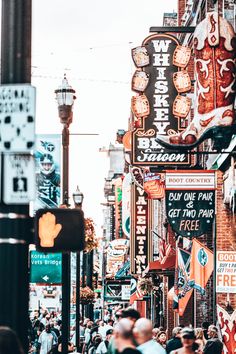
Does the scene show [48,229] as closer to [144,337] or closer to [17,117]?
[17,117]

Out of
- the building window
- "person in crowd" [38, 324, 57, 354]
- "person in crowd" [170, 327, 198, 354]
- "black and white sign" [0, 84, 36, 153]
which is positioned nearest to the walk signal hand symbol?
"black and white sign" [0, 84, 36, 153]

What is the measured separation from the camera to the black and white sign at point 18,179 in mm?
10352

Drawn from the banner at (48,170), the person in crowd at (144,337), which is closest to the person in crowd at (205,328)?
the banner at (48,170)

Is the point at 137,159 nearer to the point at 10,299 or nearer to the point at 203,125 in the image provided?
the point at 203,125

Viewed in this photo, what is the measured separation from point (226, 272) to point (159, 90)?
24.3 ft

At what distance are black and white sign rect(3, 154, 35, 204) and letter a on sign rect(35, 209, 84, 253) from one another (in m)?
0.31

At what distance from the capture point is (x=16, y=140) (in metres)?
10.4

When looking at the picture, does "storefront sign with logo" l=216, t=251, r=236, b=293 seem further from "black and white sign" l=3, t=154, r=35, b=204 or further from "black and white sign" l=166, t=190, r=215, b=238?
"black and white sign" l=3, t=154, r=35, b=204

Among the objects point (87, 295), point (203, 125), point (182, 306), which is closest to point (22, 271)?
point (203, 125)

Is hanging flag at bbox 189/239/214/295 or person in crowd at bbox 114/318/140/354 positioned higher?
hanging flag at bbox 189/239/214/295

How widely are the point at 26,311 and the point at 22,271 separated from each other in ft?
1.23

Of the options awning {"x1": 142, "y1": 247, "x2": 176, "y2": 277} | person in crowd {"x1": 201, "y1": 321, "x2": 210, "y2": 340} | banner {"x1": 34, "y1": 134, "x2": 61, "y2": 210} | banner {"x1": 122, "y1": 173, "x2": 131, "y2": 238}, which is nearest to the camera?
person in crowd {"x1": 201, "y1": 321, "x2": 210, "y2": 340}

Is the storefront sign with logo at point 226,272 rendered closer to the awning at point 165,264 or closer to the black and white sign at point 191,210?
the black and white sign at point 191,210

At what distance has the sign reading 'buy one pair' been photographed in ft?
82.4
